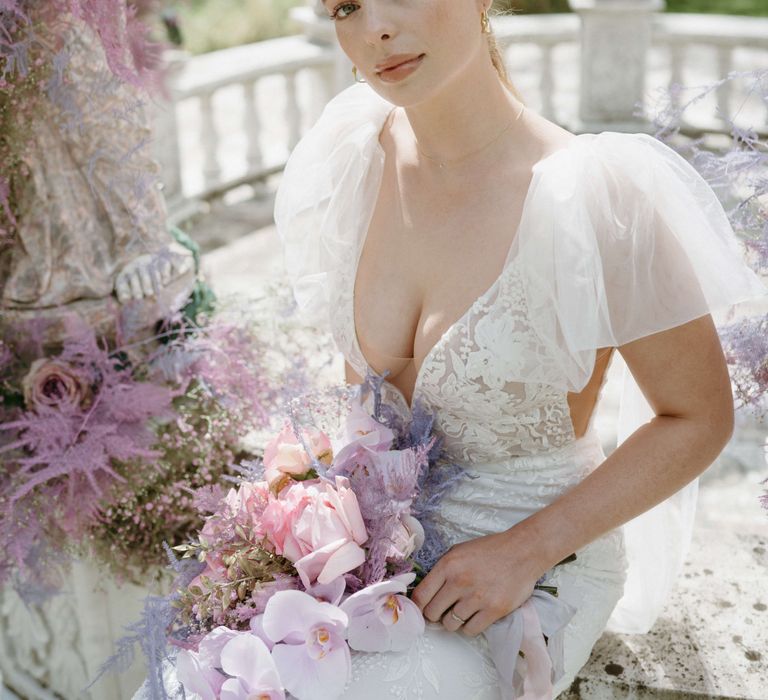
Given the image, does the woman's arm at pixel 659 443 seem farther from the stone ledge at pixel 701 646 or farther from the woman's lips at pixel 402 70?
the woman's lips at pixel 402 70

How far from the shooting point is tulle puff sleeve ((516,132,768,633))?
1565mm

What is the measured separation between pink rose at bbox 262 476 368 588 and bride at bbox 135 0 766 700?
6.4 inches

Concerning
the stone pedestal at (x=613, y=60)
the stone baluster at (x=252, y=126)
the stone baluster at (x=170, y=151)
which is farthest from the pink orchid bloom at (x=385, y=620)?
the stone baluster at (x=252, y=126)

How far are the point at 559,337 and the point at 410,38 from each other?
0.53 meters

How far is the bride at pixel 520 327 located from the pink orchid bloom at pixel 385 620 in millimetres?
37

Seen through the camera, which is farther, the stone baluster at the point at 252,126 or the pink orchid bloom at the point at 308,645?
the stone baluster at the point at 252,126

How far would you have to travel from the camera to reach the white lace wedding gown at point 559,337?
5.14ft

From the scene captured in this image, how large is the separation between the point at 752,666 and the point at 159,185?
1.66 meters

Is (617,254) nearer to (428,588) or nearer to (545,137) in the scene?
(545,137)

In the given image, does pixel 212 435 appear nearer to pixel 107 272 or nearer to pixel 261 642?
pixel 107 272

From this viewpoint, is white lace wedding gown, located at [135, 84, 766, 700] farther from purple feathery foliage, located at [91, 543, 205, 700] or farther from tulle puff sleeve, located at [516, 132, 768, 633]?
purple feathery foliage, located at [91, 543, 205, 700]

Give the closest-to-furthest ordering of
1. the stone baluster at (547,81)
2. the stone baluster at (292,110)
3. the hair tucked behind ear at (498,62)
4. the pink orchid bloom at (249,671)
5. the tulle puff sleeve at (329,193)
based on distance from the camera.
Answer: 1. the pink orchid bloom at (249,671)
2. the hair tucked behind ear at (498,62)
3. the tulle puff sleeve at (329,193)
4. the stone baluster at (292,110)
5. the stone baluster at (547,81)

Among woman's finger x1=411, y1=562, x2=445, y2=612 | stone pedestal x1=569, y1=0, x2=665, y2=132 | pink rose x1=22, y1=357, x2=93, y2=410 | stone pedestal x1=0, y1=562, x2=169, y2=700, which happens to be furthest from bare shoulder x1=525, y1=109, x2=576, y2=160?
stone pedestal x1=569, y1=0, x2=665, y2=132

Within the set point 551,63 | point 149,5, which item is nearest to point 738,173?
point 149,5
